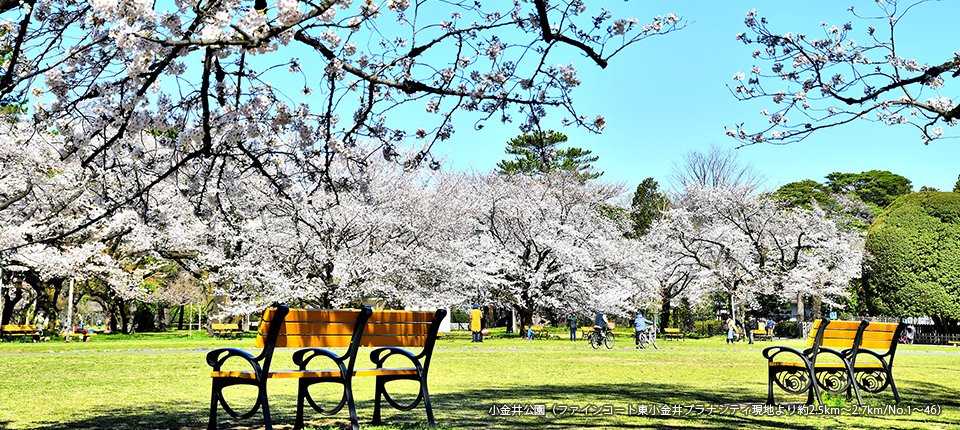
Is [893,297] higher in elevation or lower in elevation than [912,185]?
lower

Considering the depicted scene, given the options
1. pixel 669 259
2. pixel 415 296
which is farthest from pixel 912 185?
pixel 415 296

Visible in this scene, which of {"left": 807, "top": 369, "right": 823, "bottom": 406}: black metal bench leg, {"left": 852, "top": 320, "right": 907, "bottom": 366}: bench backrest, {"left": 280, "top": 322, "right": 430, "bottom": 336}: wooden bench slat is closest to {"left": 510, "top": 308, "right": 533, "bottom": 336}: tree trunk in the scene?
{"left": 852, "top": 320, "right": 907, "bottom": 366}: bench backrest

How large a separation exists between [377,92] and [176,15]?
1.96 metres

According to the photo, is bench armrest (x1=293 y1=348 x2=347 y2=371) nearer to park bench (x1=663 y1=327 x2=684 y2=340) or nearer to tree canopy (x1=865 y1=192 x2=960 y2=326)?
park bench (x1=663 y1=327 x2=684 y2=340)

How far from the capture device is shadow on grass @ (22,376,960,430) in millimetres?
6152

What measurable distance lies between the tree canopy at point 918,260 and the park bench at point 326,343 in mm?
30146

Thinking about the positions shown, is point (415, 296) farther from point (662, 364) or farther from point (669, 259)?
point (662, 364)

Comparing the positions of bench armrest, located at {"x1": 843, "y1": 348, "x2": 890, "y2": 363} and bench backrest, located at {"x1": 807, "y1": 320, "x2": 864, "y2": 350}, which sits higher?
bench backrest, located at {"x1": 807, "y1": 320, "x2": 864, "y2": 350}

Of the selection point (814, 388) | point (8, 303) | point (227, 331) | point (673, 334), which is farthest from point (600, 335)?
point (8, 303)

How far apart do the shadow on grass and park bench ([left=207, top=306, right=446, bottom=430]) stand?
0.42 metres

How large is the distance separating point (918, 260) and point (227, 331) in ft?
90.9

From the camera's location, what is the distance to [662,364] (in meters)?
15.2

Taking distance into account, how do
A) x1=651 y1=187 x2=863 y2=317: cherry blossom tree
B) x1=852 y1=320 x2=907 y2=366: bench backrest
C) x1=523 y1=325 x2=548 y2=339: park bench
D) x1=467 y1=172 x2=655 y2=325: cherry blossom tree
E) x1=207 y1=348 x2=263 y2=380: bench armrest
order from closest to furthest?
x1=207 y1=348 x2=263 y2=380: bench armrest → x1=852 y1=320 x2=907 y2=366: bench backrest → x1=523 y1=325 x2=548 y2=339: park bench → x1=467 y1=172 x2=655 y2=325: cherry blossom tree → x1=651 y1=187 x2=863 y2=317: cherry blossom tree

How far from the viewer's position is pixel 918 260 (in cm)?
3116
